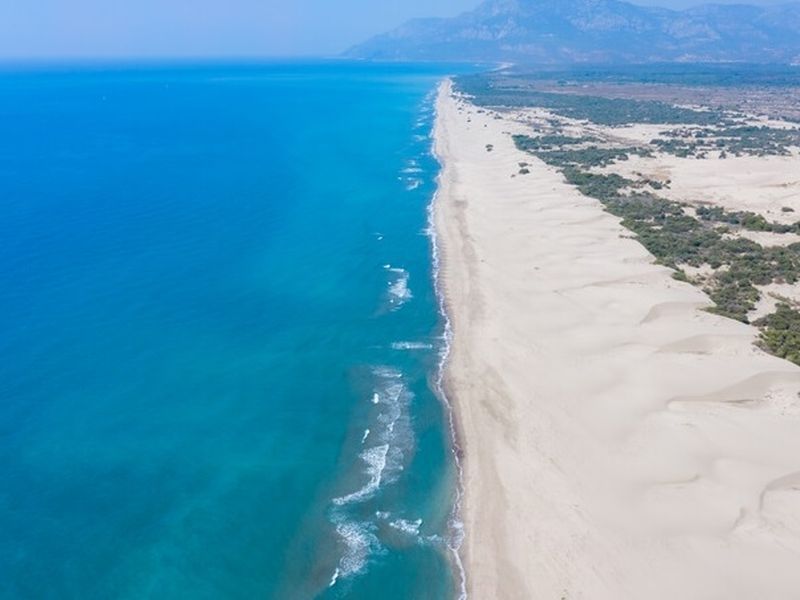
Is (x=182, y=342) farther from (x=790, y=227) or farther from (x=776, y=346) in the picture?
(x=790, y=227)

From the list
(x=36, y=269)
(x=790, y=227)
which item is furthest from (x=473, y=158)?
(x=36, y=269)

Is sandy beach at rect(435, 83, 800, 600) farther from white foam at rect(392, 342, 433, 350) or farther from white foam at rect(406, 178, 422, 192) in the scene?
white foam at rect(406, 178, 422, 192)

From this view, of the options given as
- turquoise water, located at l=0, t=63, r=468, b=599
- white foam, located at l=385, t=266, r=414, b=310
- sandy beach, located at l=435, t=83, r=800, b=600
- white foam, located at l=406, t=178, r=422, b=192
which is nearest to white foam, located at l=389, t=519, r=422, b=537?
turquoise water, located at l=0, t=63, r=468, b=599

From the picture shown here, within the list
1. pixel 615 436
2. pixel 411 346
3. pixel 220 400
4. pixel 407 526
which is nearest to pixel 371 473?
pixel 407 526

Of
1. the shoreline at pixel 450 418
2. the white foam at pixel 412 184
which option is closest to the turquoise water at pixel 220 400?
the shoreline at pixel 450 418

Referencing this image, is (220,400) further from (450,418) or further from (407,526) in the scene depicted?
(407,526)

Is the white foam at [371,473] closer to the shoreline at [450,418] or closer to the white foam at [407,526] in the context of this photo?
the white foam at [407,526]
